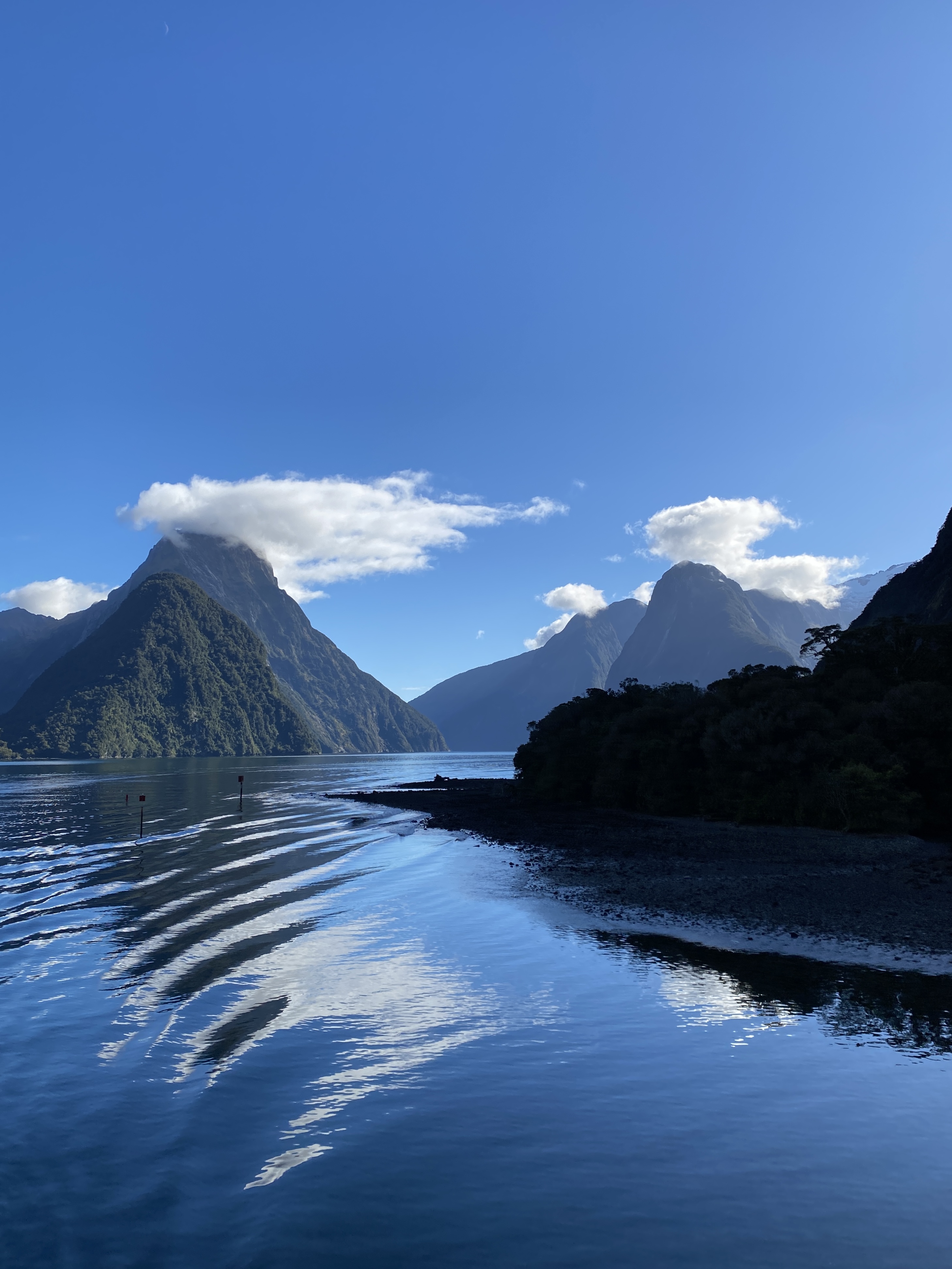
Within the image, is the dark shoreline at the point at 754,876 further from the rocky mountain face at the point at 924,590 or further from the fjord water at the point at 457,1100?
the rocky mountain face at the point at 924,590

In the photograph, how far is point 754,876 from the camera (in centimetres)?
3362

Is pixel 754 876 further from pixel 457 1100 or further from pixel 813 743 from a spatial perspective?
pixel 457 1100

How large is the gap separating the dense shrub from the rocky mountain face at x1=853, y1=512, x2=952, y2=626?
1273 inches

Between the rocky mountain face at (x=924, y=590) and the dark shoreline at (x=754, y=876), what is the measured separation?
5650 centimetres

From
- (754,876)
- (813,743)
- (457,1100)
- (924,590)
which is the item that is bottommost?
(754,876)

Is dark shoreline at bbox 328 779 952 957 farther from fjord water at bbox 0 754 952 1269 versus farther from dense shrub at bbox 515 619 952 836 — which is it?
fjord water at bbox 0 754 952 1269

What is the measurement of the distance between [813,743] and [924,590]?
7219 centimetres

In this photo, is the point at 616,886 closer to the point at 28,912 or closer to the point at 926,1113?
the point at 926,1113

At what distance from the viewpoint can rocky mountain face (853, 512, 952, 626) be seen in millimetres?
91938

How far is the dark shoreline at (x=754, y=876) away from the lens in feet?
79.9

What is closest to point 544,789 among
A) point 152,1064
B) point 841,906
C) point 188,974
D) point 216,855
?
point 216,855

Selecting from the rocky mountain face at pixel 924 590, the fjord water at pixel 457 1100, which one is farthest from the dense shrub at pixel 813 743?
the rocky mountain face at pixel 924 590

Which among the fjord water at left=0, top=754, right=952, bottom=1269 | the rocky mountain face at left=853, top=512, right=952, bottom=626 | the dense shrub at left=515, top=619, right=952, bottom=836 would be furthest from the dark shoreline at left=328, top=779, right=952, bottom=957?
the rocky mountain face at left=853, top=512, right=952, bottom=626

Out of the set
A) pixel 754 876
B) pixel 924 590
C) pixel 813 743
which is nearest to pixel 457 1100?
pixel 754 876
